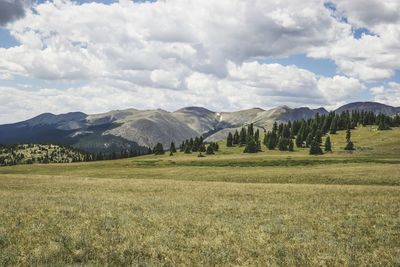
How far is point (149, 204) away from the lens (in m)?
27.5

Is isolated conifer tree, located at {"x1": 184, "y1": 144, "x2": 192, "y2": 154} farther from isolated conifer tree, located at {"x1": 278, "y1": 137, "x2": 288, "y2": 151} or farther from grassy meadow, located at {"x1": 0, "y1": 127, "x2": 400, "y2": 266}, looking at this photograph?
grassy meadow, located at {"x1": 0, "y1": 127, "x2": 400, "y2": 266}

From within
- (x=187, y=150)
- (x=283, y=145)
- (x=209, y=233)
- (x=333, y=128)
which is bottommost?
(x=209, y=233)

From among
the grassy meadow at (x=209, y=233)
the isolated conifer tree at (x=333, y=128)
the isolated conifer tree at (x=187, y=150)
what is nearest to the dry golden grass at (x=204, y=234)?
the grassy meadow at (x=209, y=233)

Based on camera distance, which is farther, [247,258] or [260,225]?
[260,225]

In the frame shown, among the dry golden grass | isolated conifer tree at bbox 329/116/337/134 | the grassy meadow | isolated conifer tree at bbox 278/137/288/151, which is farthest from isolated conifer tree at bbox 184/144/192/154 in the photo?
the dry golden grass

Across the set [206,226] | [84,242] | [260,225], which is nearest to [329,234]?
[260,225]

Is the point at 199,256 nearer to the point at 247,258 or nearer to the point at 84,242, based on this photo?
the point at 247,258

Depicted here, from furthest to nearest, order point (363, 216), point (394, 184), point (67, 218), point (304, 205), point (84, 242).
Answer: point (394, 184) → point (304, 205) → point (363, 216) → point (67, 218) → point (84, 242)

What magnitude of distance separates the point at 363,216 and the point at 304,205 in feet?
18.0

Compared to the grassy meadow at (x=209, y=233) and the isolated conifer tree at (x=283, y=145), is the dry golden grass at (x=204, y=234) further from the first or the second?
the isolated conifer tree at (x=283, y=145)

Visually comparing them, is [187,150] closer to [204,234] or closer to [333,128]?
[333,128]

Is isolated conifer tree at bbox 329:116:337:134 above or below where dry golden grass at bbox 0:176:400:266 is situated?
above

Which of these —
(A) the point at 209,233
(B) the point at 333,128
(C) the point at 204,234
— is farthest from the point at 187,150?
(C) the point at 204,234

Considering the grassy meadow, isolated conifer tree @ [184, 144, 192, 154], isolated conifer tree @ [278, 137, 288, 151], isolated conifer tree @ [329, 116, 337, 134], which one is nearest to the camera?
the grassy meadow
